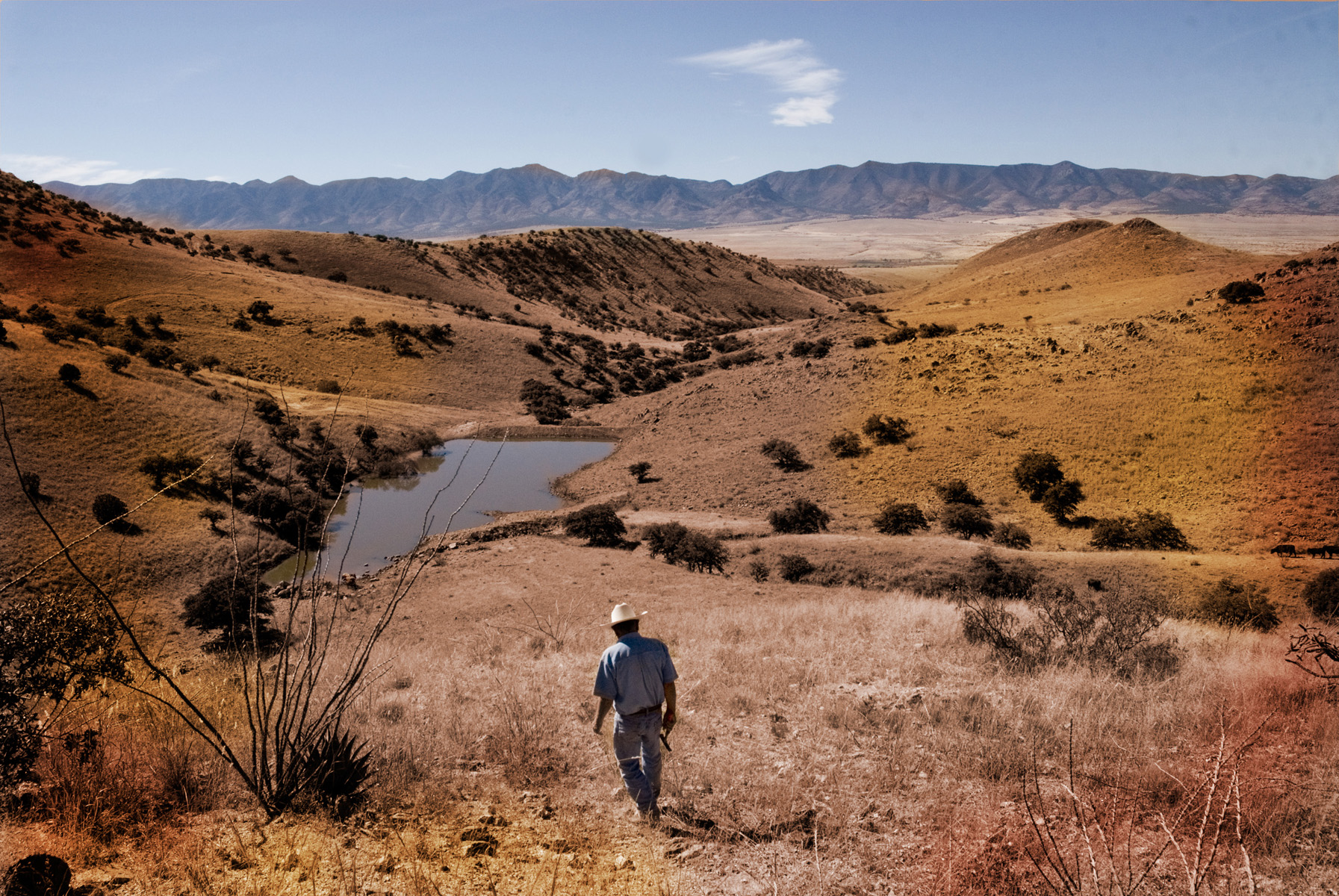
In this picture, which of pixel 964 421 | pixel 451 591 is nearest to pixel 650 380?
pixel 964 421

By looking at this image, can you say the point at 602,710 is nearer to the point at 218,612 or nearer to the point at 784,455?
the point at 218,612

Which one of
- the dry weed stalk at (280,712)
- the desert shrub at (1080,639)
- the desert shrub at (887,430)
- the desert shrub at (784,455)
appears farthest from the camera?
the desert shrub at (784,455)

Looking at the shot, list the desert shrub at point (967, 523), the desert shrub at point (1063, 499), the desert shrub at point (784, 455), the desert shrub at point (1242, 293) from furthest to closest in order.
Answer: the desert shrub at point (1242, 293) → the desert shrub at point (784, 455) → the desert shrub at point (1063, 499) → the desert shrub at point (967, 523)

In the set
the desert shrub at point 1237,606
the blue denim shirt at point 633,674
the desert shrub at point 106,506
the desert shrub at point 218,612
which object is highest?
the blue denim shirt at point 633,674

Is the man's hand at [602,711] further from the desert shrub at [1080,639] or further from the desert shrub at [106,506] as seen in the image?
the desert shrub at [106,506]

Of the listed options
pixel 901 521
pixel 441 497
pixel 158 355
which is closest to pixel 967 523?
pixel 901 521

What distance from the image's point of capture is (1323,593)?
50.5 ft

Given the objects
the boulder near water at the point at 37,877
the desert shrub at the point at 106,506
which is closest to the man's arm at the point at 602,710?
the boulder near water at the point at 37,877

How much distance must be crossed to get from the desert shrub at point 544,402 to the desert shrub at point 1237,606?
33099 millimetres

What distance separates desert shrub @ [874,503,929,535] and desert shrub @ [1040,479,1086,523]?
4099 millimetres

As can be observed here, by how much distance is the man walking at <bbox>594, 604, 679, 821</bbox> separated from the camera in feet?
17.1

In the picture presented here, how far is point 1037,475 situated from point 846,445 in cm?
797

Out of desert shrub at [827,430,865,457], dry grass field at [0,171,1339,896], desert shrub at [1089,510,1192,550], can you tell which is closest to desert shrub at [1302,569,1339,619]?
dry grass field at [0,171,1339,896]

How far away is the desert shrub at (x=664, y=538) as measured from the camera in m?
22.2
